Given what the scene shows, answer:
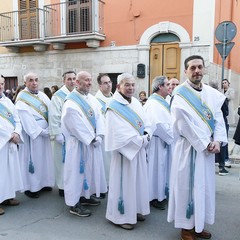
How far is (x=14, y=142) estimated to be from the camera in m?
4.31

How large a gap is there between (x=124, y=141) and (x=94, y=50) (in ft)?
31.6

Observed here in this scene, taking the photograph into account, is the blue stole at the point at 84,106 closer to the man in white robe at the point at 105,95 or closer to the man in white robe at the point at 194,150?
the man in white robe at the point at 105,95

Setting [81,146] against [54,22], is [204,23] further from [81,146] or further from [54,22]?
[81,146]

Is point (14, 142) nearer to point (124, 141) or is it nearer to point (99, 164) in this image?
point (99, 164)

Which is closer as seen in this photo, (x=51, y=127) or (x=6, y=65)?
(x=51, y=127)

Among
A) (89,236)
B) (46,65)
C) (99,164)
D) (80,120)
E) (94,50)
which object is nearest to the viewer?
(89,236)

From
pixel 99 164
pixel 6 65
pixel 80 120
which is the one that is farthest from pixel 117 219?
pixel 6 65

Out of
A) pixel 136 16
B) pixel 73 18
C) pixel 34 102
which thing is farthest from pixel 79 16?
pixel 34 102

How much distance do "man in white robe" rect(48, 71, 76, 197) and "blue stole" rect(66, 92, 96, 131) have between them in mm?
641

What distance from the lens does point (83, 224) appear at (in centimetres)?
387

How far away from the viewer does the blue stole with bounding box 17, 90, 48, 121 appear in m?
4.75

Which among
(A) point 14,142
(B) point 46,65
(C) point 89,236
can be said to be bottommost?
(C) point 89,236

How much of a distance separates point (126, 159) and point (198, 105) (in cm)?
103

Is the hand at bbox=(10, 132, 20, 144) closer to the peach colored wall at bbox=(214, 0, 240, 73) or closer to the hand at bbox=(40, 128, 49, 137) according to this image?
the hand at bbox=(40, 128, 49, 137)
